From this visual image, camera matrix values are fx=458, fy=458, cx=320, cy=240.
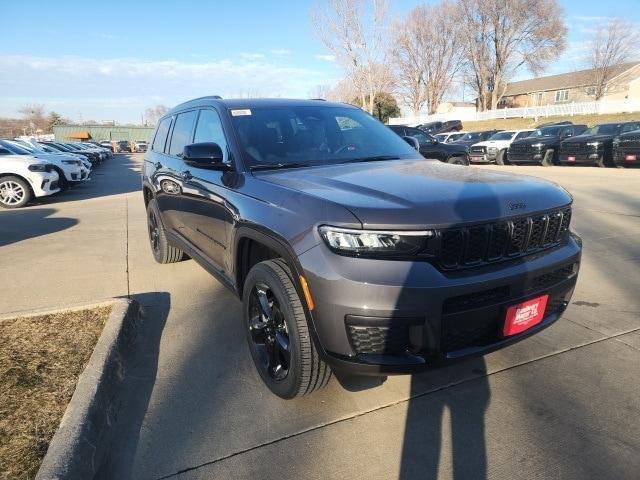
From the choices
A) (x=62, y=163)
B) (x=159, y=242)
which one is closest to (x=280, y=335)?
(x=159, y=242)

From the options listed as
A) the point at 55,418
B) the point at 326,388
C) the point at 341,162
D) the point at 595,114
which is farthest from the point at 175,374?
the point at 595,114

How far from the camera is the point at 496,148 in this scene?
68.0 ft

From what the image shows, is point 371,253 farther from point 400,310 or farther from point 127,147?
point 127,147

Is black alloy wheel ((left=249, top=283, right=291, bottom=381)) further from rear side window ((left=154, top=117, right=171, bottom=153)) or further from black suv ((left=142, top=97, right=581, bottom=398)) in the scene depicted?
rear side window ((left=154, top=117, right=171, bottom=153))

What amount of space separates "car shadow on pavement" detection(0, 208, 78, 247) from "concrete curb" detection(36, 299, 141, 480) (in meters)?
5.18

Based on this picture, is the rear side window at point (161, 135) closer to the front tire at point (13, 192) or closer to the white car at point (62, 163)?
the front tire at point (13, 192)

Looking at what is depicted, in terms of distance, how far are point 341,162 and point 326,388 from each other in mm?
1566

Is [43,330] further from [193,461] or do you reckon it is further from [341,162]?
[341,162]

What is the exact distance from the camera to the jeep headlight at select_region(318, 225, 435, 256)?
212 centimetres

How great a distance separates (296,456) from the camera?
231cm

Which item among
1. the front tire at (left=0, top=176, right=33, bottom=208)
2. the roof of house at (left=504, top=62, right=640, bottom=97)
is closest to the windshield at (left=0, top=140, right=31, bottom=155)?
the front tire at (left=0, top=176, right=33, bottom=208)

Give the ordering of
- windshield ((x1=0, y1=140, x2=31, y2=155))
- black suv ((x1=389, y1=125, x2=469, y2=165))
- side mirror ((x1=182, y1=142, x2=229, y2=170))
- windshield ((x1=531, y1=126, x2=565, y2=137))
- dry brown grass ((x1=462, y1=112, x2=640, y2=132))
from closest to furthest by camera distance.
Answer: side mirror ((x1=182, y1=142, x2=229, y2=170)) → windshield ((x1=0, y1=140, x2=31, y2=155)) → black suv ((x1=389, y1=125, x2=469, y2=165)) → windshield ((x1=531, y1=126, x2=565, y2=137)) → dry brown grass ((x1=462, y1=112, x2=640, y2=132))

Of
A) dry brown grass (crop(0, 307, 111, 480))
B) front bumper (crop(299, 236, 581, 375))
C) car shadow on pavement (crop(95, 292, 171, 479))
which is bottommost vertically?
car shadow on pavement (crop(95, 292, 171, 479))

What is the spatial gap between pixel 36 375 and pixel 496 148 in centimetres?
2094
